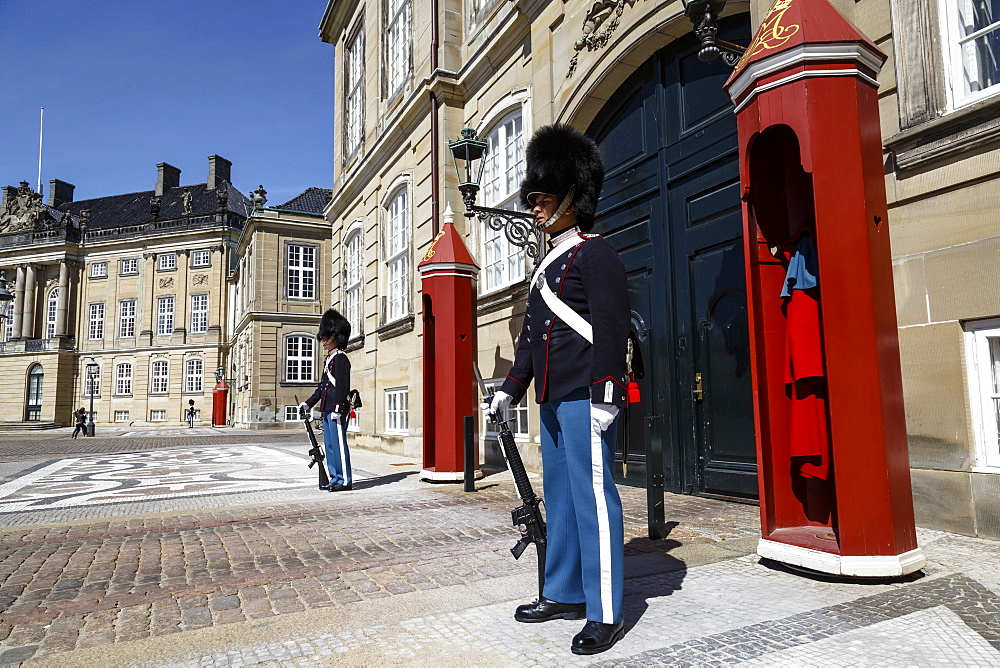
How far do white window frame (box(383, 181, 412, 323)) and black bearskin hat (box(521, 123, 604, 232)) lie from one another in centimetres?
1050

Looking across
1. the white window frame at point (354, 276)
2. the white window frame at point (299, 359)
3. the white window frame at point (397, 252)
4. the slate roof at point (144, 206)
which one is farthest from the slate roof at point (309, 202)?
the white window frame at point (397, 252)

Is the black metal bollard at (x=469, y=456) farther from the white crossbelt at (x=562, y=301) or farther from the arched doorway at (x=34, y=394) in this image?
the arched doorway at (x=34, y=394)

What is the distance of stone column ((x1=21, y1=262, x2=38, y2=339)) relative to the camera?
54938 millimetres

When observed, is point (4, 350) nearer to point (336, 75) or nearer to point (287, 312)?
point (287, 312)

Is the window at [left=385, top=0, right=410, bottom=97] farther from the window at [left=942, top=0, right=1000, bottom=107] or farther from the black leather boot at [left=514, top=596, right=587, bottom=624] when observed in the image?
the black leather boot at [left=514, top=596, right=587, bottom=624]

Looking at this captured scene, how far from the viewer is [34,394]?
55.3 metres

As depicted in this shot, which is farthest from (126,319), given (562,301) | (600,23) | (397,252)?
(562,301)

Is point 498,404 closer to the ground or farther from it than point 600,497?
farther from it

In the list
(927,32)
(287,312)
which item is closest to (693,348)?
(927,32)

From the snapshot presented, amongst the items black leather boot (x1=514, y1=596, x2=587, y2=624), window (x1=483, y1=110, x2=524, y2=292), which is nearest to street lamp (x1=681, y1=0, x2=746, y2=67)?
black leather boot (x1=514, y1=596, x2=587, y2=624)

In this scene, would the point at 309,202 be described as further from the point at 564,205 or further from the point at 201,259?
the point at 564,205

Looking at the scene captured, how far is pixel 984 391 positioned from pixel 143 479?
34.5 ft

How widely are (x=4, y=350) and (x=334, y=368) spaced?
194ft

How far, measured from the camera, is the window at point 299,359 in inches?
1633
